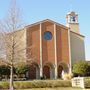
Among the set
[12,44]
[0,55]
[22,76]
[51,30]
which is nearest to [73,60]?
[51,30]

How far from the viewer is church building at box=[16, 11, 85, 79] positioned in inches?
2162

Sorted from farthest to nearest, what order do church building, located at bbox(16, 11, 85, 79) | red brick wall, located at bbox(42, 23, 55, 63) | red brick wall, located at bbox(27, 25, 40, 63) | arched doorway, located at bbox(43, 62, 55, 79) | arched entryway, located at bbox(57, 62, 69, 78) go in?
arched entryway, located at bbox(57, 62, 69, 78), arched doorway, located at bbox(43, 62, 55, 79), red brick wall, located at bbox(42, 23, 55, 63), church building, located at bbox(16, 11, 85, 79), red brick wall, located at bbox(27, 25, 40, 63)

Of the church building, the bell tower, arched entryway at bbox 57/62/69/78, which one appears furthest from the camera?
the bell tower

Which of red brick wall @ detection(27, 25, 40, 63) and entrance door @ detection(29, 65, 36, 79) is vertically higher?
red brick wall @ detection(27, 25, 40, 63)

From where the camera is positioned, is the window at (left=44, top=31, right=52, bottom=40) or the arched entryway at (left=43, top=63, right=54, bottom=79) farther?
the window at (left=44, top=31, right=52, bottom=40)

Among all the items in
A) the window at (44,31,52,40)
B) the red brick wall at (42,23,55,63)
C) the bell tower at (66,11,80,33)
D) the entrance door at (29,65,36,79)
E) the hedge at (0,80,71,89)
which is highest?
the bell tower at (66,11,80,33)

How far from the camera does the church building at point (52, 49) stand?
54.9 metres

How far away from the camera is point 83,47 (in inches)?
2361

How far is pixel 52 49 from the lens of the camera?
2217 inches

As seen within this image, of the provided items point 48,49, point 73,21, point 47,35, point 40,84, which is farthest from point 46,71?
point 40,84

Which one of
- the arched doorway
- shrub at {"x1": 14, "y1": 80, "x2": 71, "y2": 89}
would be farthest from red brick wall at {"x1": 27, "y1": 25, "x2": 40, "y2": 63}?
shrub at {"x1": 14, "y1": 80, "x2": 71, "y2": 89}

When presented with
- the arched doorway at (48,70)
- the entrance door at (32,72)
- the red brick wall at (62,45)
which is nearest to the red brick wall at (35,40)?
the entrance door at (32,72)

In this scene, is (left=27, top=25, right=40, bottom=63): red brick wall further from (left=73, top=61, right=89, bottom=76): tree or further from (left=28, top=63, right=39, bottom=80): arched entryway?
(left=73, top=61, right=89, bottom=76): tree

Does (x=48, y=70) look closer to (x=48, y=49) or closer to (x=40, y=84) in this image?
(x=48, y=49)
